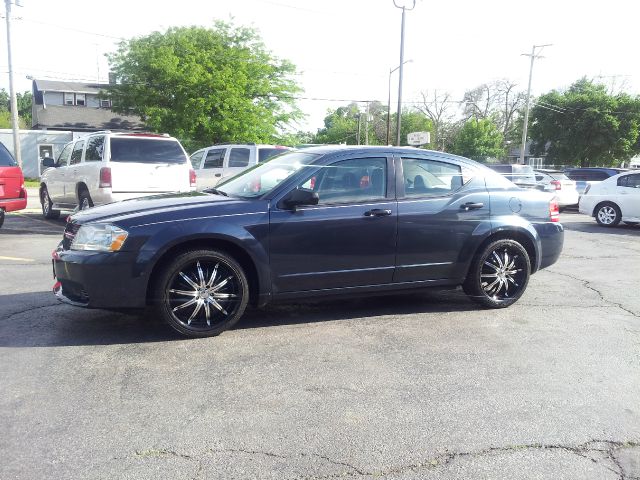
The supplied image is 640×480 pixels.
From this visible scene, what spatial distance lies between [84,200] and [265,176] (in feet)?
23.0

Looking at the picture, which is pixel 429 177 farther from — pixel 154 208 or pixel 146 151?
pixel 146 151

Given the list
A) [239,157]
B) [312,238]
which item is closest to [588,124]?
[239,157]

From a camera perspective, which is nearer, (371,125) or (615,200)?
(615,200)

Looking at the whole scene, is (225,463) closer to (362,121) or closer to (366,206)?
(366,206)

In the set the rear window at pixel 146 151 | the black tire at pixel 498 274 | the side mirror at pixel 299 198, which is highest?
the rear window at pixel 146 151

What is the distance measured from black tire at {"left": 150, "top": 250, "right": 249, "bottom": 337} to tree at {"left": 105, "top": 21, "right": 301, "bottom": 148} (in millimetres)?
27766

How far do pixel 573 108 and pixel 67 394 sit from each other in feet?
159

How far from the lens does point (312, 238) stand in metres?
5.02

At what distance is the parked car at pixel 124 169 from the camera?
34.1 ft

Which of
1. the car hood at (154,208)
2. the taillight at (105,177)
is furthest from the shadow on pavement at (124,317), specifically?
the taillight at (105,177)

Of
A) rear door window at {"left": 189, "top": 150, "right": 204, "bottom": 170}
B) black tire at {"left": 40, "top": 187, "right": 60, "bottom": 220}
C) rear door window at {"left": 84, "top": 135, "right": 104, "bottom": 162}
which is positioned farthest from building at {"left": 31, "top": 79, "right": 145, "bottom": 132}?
rear door window at {"left": 84, "top": 135, "right": 104, "bottom": 162}

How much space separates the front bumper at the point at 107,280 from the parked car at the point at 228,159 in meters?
10.3

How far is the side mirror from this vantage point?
4930 millimetres

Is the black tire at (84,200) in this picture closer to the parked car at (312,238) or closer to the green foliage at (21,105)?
the parked car at (312,238)
